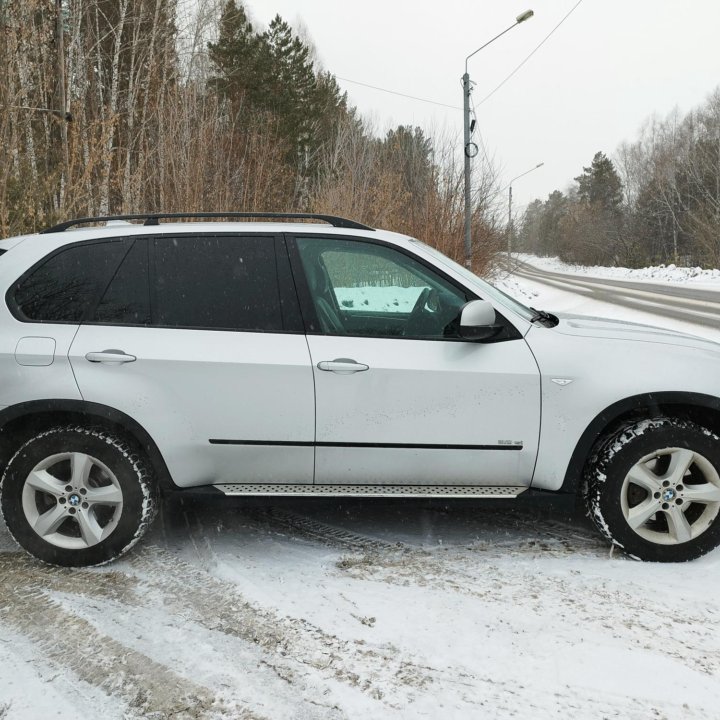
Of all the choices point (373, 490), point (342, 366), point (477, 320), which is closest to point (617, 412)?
point (477, 320)

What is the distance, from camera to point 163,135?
11523 mm

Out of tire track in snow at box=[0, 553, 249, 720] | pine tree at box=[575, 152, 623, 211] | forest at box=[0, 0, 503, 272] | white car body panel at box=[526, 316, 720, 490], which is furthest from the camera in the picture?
pine tree at box=[575, 152, 623, 211]

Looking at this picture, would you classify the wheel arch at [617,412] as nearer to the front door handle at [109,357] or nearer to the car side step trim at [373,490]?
the car side step trim at [373,490]

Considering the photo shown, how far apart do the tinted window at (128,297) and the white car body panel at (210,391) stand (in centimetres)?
8

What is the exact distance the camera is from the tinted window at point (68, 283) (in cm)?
296

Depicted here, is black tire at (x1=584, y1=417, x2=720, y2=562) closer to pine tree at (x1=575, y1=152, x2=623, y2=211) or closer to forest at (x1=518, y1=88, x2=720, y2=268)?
forest at (x1=518, y1=88, x2=720, y2=268)

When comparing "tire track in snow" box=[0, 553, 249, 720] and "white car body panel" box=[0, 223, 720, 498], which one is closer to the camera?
"tire track in snow" box=[0, 553, 249, 720]

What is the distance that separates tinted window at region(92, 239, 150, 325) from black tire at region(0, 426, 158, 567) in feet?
1.77

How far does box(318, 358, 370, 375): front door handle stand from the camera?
2.84m

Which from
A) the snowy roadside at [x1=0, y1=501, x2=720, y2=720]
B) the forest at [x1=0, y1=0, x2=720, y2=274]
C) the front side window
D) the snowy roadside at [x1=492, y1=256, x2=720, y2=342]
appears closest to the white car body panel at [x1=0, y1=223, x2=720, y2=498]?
the front side window

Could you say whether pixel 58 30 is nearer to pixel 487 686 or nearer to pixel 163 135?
pixel 163 135

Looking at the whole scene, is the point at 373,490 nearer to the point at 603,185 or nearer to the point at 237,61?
the point at 237,61

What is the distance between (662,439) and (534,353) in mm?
717

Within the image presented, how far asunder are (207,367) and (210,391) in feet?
0.37
